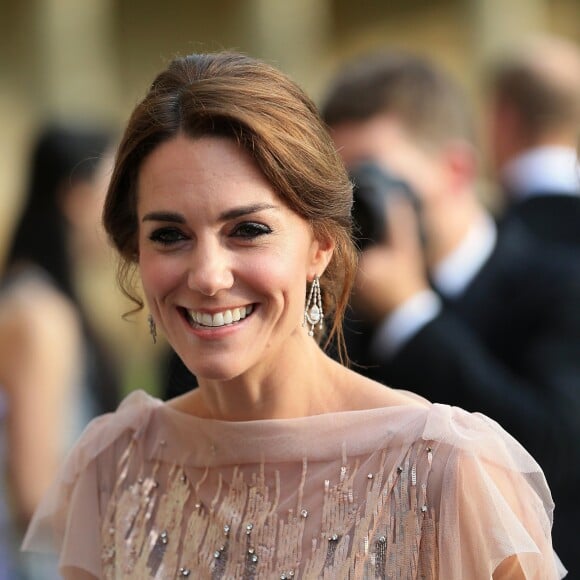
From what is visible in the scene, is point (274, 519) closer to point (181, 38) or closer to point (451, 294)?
point (451, 294)

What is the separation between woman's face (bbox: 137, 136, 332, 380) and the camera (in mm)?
2258

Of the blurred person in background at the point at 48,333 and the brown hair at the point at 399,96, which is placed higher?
the brown hair at the point at 399,96

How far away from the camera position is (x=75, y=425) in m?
4.57

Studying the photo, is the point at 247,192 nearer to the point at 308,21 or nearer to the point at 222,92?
the point at 222,92

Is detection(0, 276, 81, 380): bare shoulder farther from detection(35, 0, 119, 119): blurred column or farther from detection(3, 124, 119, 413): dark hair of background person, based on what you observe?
detection(35, 0, 119, 119): blurred column

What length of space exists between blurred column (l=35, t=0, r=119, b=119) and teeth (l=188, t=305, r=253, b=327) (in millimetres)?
10822

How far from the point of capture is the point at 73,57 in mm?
13094

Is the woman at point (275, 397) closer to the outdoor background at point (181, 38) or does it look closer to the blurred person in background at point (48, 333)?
the blurred person in background at point (48, 333)

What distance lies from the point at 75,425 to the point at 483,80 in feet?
27.9

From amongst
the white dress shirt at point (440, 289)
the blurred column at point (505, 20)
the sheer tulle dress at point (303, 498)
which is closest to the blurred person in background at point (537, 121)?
the white dress shirt at point (440, 289)

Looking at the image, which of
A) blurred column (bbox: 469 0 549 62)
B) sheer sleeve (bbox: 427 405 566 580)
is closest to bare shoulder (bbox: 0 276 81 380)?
sheer sleeve (bbox: 427 405 566 580)

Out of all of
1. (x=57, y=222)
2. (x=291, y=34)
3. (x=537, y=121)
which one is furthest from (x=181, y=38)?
(x=537, y=121)

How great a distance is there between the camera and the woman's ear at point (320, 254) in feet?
7.85

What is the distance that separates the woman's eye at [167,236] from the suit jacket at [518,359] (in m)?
0.89
